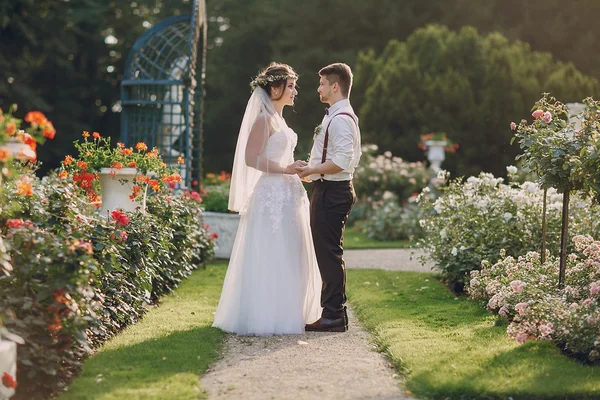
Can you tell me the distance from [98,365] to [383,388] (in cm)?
165

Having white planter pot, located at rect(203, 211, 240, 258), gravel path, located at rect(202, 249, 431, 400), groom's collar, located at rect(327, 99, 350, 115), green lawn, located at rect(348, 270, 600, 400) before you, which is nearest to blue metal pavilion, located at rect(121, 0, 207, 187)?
white planter pot, located at rect(203, 211, 240, 258)

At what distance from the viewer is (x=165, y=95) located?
39.9 feet

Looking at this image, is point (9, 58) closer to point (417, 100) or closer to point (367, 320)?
point (417, 100)

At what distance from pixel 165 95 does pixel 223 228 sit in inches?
105

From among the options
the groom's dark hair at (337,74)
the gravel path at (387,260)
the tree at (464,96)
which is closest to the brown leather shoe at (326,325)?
the groom's dark hair at (337,74)

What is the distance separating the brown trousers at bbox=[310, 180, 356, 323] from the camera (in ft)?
19.2

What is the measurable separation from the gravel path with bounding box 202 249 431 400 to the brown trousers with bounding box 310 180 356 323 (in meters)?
0.26

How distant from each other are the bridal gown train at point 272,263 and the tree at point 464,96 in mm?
13890

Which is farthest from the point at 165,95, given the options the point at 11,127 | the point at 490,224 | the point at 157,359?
the point at 11,127

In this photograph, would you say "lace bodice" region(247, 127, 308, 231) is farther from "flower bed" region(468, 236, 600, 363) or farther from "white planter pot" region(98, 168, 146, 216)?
"flower bed" region(468, 236, 600, 363)

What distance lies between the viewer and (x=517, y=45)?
821 inches

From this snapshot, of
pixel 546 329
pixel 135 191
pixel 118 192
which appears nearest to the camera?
pixel 546 329

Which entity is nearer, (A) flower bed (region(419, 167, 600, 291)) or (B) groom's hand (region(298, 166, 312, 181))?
(B) groom's hand (region(298, 166, 312, 181))

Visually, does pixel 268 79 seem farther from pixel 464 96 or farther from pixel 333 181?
pixel 464 96
